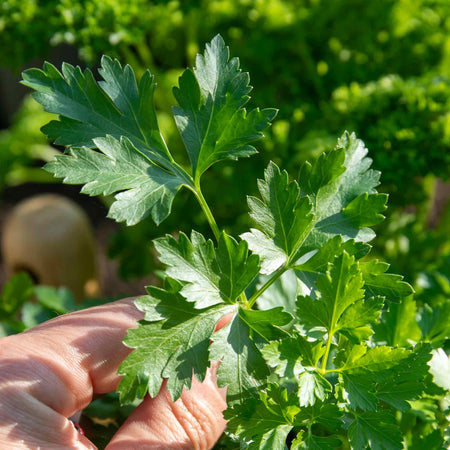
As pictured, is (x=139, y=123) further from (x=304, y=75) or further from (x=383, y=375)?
(x=304, y=75)

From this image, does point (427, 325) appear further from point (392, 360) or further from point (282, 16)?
point (282, 16)

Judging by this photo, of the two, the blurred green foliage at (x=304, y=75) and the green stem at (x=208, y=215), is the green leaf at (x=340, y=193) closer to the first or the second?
the green stem at (x=208, y=215)

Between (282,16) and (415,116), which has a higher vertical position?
(282,16)

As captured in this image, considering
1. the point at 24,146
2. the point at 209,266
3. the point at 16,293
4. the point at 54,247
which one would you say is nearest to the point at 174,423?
the point at 209,266

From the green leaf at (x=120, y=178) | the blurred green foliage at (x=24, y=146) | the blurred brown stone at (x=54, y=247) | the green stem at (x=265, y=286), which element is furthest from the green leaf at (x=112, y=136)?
the blurred green foliage at (x=24, y=146)

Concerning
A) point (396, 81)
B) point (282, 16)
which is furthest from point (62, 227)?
point (396, 81)

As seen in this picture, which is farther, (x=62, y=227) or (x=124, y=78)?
(x=62, y=227)

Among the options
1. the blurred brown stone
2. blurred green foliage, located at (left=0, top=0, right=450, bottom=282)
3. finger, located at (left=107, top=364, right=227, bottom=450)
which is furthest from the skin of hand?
the blurred brown stone

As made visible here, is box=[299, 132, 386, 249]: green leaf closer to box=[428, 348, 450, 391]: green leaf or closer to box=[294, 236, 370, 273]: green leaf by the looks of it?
box=[294, 236, 370, 273]: green leaf
